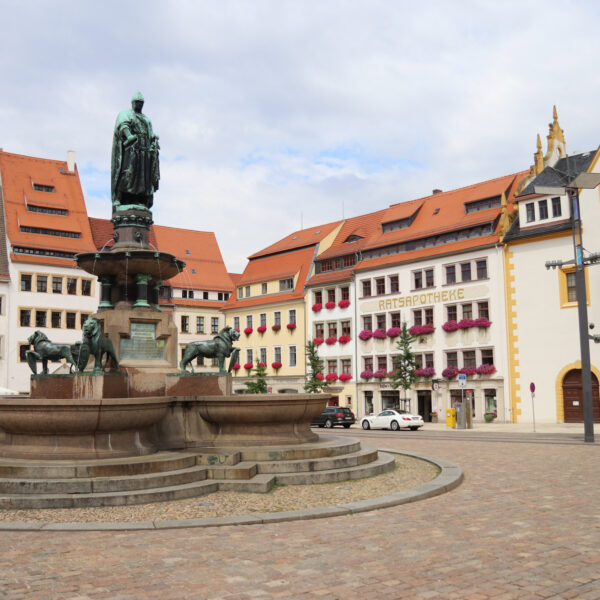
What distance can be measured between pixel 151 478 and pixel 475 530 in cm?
476

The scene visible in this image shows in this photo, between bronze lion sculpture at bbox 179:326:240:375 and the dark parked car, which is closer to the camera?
bronze lion sculpture at bbox 179:326:240:375

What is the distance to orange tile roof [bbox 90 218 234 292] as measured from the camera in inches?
2586

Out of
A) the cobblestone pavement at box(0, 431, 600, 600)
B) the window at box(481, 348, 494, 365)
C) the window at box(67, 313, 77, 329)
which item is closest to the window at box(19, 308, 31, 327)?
the window at box(67, 313, 77, 329)

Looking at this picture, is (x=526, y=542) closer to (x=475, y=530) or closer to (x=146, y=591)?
(x=475, y=530)

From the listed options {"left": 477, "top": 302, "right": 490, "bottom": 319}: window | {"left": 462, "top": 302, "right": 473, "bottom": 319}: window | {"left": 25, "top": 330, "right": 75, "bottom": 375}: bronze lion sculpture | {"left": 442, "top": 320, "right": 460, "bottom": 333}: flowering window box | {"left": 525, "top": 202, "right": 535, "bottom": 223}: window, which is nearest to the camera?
{"left": 25, "top": 330, "right": 75, "bottom": 375}: bronze lion sculpture

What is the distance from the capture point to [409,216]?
51.1m

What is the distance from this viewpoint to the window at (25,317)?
5375 centimetres

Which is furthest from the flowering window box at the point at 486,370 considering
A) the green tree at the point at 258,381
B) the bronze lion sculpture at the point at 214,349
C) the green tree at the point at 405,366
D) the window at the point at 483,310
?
the bronze lion sculpture at the point at 214,349

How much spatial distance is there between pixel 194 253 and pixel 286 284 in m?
14.5

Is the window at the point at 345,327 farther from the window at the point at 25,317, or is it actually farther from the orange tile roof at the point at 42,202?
the window at the point at 25,317

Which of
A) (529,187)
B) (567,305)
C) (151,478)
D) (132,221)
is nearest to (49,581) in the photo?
(151,478)

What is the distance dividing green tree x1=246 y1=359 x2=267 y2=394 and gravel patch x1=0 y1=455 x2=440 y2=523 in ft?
136

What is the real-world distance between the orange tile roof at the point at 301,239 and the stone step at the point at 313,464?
1777 inches

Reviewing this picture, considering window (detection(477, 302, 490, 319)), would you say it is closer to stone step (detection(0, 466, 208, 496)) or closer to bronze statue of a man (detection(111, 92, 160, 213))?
bronze statue of a man (detection(111, 92, 160, 213))
